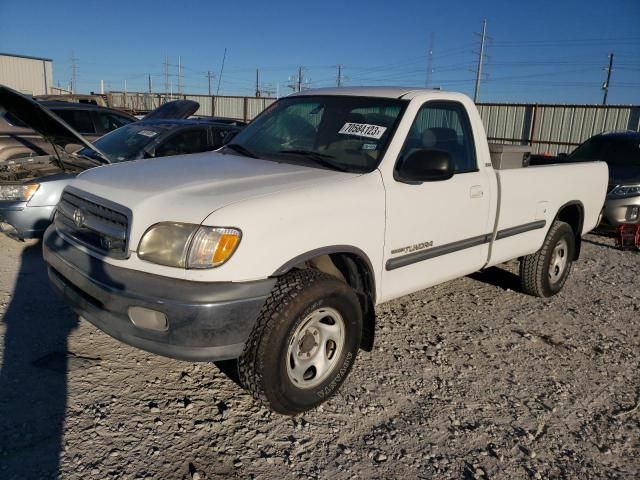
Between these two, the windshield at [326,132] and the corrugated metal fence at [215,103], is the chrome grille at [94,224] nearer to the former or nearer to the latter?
the windshield at [326,132]

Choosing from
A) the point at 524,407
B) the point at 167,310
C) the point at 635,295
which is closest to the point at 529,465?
the point at 524,407

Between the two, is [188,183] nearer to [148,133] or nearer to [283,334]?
[283,334]

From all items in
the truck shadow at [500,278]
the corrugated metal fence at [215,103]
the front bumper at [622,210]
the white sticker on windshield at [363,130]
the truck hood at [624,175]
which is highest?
the corrugated metal fence at [215,103]

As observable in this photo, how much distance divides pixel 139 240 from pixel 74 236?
733mm

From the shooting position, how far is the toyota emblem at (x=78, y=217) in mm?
3149

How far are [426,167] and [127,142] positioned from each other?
189 inches

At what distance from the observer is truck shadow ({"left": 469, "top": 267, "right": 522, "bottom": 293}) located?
5641 mm

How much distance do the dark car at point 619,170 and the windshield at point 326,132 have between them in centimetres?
511

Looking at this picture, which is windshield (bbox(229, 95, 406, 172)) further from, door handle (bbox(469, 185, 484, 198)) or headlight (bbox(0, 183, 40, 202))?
headlight (bbox(0, 183, 40, 202))

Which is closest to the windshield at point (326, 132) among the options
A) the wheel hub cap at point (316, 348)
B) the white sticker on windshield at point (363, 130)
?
the white sticker on windshield at point (363, 130)

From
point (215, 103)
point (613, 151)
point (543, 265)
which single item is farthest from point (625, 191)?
point (215, 103)

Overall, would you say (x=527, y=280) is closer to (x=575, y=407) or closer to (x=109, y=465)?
(x=575, y=407)

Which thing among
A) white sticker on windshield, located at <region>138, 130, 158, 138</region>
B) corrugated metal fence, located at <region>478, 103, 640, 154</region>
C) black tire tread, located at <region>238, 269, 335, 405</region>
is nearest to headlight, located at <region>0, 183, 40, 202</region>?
white sticker on windshield, located at <region>138, 130, 158, 138</region>

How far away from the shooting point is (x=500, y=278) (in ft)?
19.5
